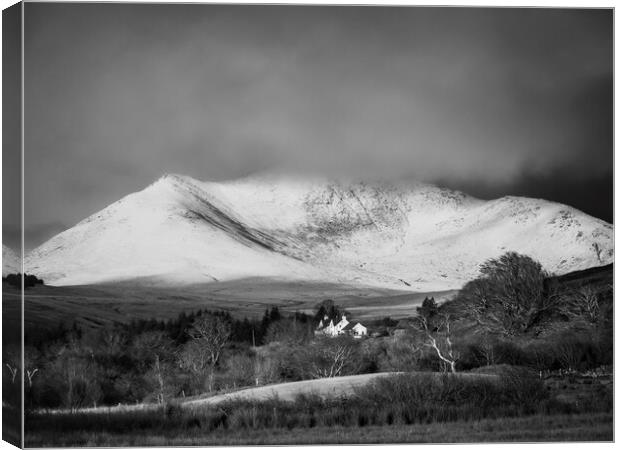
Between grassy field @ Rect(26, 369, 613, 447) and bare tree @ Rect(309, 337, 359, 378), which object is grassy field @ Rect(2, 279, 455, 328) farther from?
bare tree @ Rect(309, 337, 359, 378)

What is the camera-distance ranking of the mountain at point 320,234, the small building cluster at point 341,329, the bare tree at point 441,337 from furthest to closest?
the small building cluster at point 341,329, the mountain at point 320,234, the bare tree at point 441,337

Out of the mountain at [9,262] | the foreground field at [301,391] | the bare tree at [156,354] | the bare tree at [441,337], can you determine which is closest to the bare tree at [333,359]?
the bare tree at [441,337]

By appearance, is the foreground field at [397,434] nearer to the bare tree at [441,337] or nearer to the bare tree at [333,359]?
the bare tree at [441,337]

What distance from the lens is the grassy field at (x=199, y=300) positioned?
2145 cm

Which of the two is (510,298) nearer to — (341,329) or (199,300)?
(341,329)

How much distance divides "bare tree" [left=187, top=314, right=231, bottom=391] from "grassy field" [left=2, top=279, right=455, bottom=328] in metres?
1.92

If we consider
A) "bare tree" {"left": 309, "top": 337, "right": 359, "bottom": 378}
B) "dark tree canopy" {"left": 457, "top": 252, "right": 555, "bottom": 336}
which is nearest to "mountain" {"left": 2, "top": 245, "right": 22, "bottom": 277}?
"bare tree" {"left": 309, "top": 337, "right": 359, "bottom": 378}

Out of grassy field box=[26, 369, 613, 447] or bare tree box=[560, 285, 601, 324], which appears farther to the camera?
bare tree box=[560, 285, 601, 324]

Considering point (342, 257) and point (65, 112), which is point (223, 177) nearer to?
point (65, 112)

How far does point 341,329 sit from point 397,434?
446 inches

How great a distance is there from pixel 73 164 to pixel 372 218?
29.3 ft

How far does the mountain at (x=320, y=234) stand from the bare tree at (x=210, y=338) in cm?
180

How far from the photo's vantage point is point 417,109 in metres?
16.6

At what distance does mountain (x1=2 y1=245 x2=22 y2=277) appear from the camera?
1331cm
